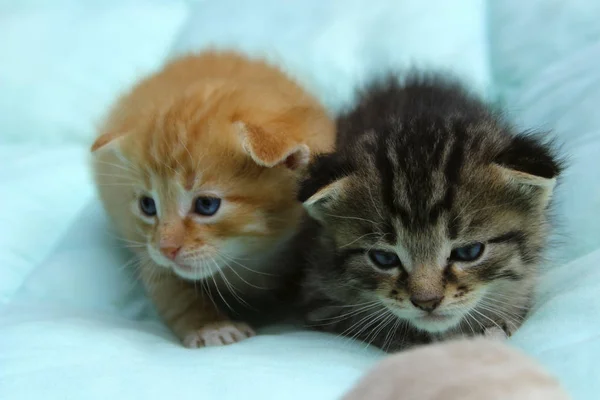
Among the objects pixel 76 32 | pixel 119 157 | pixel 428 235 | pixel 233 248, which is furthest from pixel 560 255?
pixel 76 32

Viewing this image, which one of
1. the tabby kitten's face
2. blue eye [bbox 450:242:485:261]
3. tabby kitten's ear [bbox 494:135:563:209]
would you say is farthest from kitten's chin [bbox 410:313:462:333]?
tabby kitten's ear [bbox 494:135:563:209]

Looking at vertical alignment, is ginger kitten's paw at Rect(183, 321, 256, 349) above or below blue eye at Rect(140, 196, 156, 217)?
below

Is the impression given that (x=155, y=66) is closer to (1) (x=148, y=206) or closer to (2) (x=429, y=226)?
(1) (x=148, y=206)

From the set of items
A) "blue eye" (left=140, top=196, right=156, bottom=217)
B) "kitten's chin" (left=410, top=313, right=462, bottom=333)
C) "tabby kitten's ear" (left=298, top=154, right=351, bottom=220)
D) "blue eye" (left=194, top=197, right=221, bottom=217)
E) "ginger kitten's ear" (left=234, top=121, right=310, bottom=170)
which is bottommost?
Answer: "kitten's chin" (left=410, top=313, right=462, bottom=333)

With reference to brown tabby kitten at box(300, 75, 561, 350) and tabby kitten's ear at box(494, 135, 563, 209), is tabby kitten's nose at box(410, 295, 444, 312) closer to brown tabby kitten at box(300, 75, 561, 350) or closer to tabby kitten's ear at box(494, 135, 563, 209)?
brown tabby kitten at box(300, 75, 561, 350)

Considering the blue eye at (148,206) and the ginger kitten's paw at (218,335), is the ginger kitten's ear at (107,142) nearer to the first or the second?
the blue eye at (148,206)

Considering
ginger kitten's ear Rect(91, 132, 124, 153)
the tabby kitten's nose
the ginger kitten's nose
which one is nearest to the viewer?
the tabby kitten's nose

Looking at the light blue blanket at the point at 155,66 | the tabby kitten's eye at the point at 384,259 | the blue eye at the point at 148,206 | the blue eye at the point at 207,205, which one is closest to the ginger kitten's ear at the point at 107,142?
the blue eye at the point at 148,206
